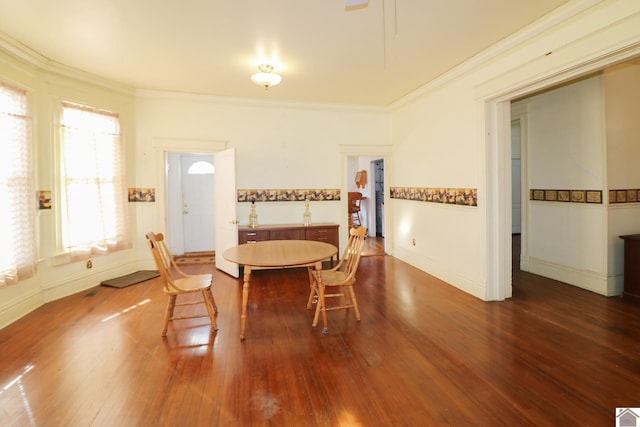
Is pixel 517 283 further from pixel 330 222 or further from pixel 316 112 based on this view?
pixel 316 112

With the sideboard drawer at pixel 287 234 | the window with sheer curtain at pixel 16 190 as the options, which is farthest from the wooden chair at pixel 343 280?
the window with sheer curtain at pixel 16 190

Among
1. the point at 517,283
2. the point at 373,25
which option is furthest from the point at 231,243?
the point at 517,283

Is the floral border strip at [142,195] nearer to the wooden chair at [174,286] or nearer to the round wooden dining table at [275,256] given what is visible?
the wooden chair at [174,286]

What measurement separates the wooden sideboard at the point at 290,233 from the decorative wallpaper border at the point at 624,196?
12.1ft

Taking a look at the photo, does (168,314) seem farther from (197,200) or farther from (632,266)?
(632,266)

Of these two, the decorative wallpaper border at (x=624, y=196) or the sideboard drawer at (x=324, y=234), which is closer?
the decorative wallpaper border at (x=624, y=196)

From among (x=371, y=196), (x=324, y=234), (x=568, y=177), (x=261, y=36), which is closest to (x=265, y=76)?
(x=261, y=36)

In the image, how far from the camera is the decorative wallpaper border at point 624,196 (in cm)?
388

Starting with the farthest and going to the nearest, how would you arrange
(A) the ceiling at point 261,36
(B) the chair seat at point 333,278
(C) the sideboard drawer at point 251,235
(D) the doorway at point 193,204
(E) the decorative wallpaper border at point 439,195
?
(D) the doorway at point 193,204 < (C) the sideboard drawer at point 251,235 < (E) the decorative wallpaper border at point 439,195 < (B) the chair seat at point 333,278 < (A) the ceiling at point 261,36

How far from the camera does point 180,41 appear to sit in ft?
11.2

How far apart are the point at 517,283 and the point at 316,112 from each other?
4269 mm

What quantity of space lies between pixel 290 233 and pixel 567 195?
401cm

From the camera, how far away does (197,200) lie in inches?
275

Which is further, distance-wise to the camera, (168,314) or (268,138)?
(268,138)
